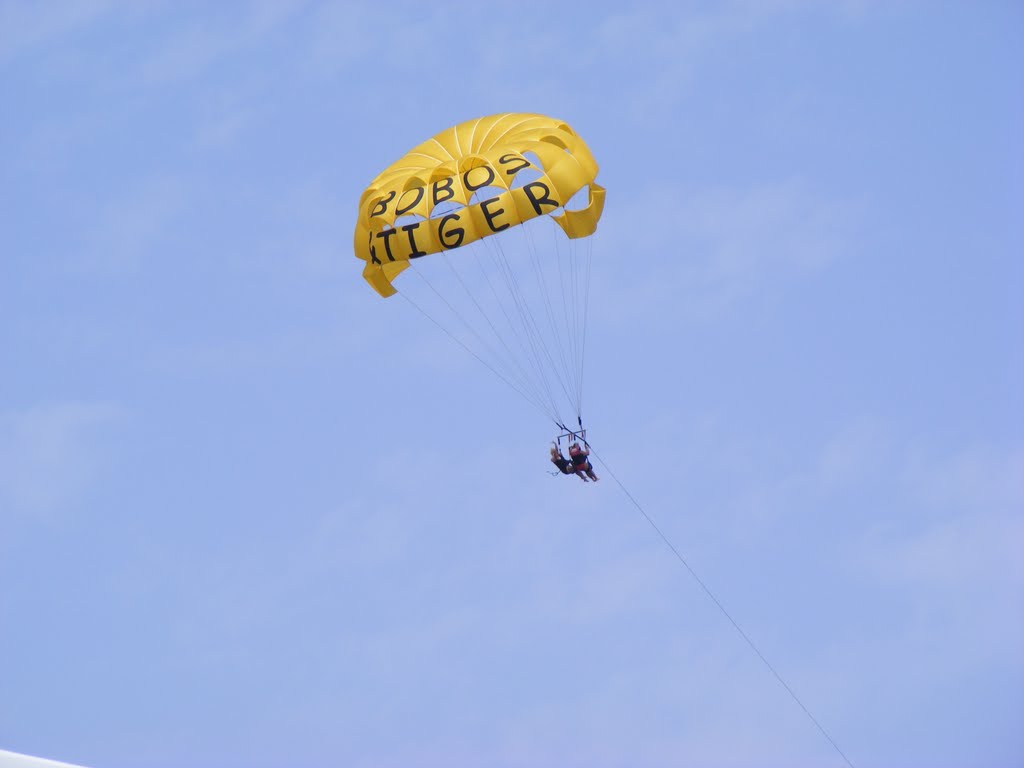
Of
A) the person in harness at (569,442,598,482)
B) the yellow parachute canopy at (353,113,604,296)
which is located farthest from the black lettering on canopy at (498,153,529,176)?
the person in harness at (569,442,598,482)

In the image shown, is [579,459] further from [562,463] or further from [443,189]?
[443,189]

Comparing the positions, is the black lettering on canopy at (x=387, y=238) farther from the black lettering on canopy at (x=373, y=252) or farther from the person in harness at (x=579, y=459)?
the person in harness at (x=579, y=459)

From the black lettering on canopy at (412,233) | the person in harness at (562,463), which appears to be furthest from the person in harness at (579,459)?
the black lettering on canopy at (412,233)

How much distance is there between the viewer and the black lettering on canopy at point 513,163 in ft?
115

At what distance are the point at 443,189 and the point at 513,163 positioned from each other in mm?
1775

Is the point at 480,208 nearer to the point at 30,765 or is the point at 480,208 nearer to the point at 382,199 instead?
the point at 382,199

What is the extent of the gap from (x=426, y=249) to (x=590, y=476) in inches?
261

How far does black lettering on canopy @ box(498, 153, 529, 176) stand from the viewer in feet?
115

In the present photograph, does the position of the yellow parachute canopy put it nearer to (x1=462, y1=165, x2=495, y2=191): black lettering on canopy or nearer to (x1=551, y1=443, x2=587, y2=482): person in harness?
(x1=462, y1=165, x2=495, y2=191): black lettering on canopy

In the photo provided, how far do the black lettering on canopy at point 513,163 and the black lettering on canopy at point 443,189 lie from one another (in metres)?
1.27

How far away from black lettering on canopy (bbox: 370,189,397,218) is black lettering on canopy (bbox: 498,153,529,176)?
269 centimetres

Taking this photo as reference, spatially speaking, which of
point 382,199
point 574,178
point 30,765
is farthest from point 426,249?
point 30,765

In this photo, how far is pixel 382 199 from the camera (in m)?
35.8

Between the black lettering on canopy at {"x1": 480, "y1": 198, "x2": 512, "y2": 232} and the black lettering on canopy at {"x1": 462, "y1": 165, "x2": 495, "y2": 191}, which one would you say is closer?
the black lettering on canopy at {"x1": 462, "y1": 165, "x2": 495, "y2": 191}
